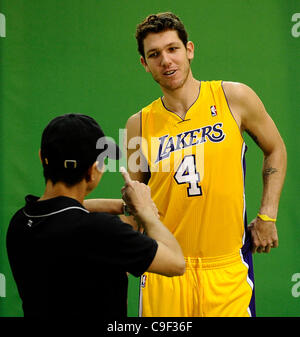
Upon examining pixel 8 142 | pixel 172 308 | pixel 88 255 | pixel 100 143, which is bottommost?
pixel 172 308

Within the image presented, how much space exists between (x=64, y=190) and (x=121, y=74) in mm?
2016

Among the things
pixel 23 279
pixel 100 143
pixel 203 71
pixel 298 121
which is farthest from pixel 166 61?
pixel 298 121

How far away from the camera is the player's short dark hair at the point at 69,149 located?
116cm

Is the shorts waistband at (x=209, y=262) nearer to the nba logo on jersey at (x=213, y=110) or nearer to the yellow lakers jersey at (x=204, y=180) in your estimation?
the yellow lakers jersey at (x=204, y=180)

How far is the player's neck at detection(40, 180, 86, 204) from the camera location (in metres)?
1.21

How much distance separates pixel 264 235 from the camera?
186 cm

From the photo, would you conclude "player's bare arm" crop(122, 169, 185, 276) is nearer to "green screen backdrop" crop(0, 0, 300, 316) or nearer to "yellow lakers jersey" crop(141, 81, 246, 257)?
"yellow lakers jersey" crop(141, 81, 246, 257)

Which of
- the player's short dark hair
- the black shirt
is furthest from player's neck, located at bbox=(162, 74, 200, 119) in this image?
the black shirt

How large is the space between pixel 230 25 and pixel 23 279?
2.51 m

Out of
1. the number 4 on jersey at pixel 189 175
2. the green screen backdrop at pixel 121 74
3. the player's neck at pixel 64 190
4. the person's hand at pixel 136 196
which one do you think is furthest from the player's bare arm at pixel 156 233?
the green screen backdrop at pixel 121 74

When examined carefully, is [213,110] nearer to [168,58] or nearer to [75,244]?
[168,58]

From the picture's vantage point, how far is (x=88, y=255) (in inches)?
44.1

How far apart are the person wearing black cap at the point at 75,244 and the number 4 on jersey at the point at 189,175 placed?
0.58 meters
